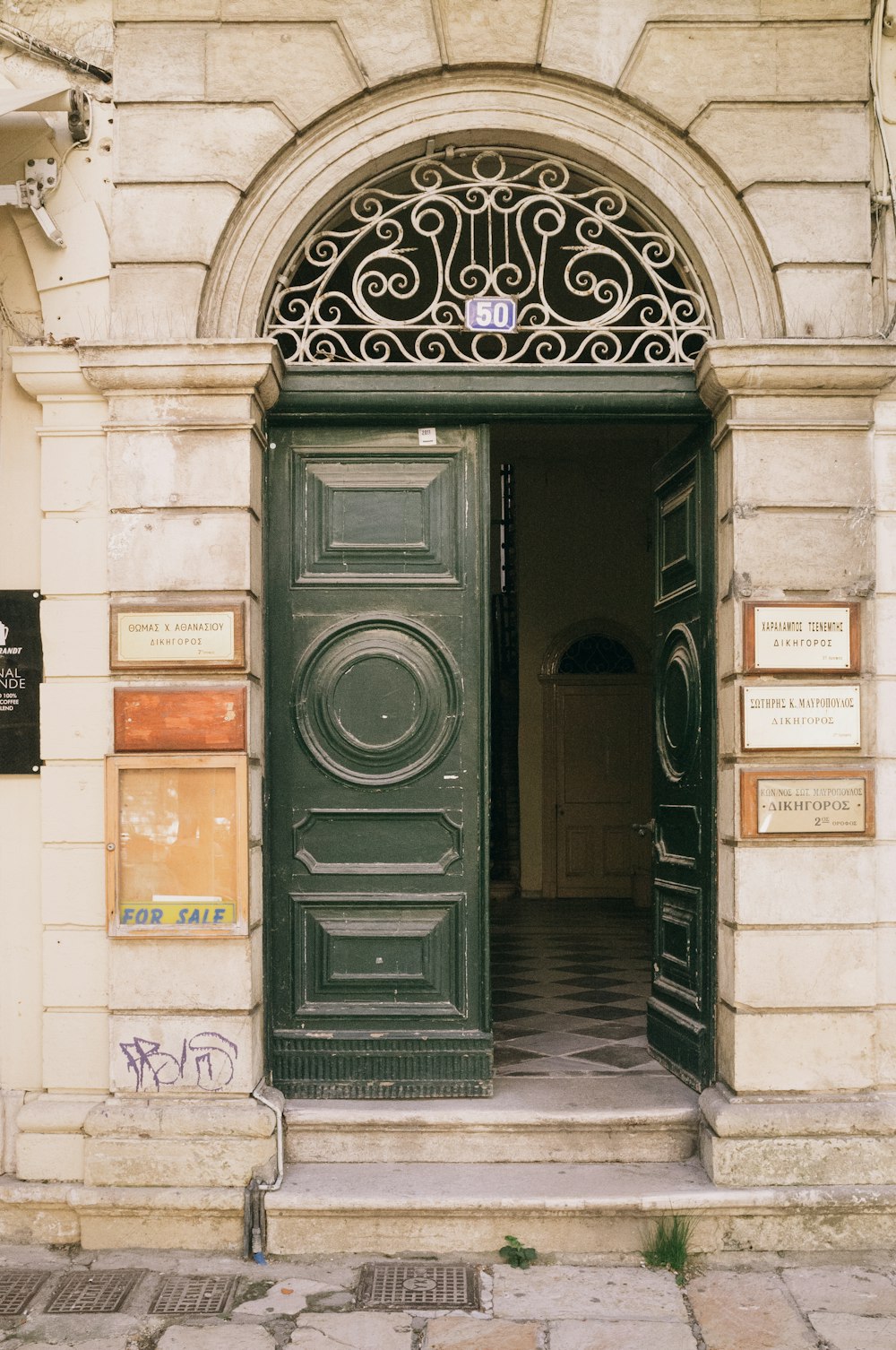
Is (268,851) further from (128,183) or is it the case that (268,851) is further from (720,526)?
(128,183)

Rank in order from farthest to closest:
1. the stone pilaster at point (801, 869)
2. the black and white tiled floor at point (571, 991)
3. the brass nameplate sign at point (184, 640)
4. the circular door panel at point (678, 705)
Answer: the black and white tiled floor at point (571, 991) → the circular door panel at point (678, 705) → the brass nameplate sign at point (184, 640) → the stone pilaster at point (801, 869)

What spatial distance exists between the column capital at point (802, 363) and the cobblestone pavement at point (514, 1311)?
127 inches

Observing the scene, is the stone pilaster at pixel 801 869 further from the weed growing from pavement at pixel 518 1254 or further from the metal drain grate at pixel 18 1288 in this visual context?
the metal drain grate at pixel 18 1288

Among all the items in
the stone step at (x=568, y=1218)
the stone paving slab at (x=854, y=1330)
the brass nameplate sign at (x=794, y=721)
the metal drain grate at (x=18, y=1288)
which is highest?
the brass nameplate sign at (x=794, y=721)

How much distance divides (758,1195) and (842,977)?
853 mm

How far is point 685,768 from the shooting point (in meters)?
5.39

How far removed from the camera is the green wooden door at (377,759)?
512cm

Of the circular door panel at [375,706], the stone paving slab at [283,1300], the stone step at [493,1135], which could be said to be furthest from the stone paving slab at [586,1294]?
the circular door panel at [375,706]

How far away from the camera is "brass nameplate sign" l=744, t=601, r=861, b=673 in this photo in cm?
480

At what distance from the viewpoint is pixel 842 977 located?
4.77 m

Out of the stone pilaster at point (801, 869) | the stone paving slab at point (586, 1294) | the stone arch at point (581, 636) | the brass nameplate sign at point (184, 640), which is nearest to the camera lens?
the stone paving slab at point (586, 1294)

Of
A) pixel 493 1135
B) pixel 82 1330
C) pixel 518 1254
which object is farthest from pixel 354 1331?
pixel 493 1135

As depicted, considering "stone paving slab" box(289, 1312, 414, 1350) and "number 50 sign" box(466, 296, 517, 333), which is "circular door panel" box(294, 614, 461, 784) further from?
"stone paving slab" box(289, 1312, 414, 1350)

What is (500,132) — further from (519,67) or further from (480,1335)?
(480,1335)
